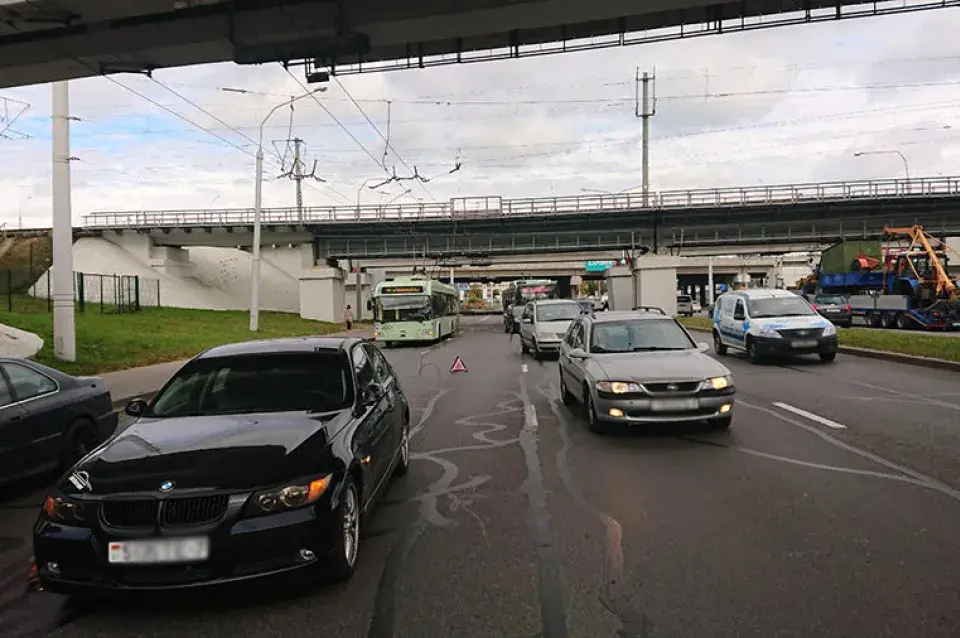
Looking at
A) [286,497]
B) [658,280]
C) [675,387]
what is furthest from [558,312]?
[658,280]

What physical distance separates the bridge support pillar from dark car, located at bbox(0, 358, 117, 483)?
4885cm

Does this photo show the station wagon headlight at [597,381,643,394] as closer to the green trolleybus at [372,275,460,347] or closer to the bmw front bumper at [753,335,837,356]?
the bmw front bumper at [753,335,837,356]

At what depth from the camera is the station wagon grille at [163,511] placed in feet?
12.6

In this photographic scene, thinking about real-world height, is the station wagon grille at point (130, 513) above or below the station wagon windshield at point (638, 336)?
below

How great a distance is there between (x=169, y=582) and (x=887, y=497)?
5.33 m

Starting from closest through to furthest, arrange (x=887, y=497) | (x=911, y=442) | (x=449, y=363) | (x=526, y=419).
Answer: (x=887, y=497) → (x=911, y=442) → (x=526, y=419) → (x=449, y=363)

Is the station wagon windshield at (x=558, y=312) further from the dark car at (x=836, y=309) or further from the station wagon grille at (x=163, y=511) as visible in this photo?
the station wagon grille at (x=163, y=511)

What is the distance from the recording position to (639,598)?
13.4ft

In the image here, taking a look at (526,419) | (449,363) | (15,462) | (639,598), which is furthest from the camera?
(449,363)

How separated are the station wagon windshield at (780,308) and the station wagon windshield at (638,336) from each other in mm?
8899

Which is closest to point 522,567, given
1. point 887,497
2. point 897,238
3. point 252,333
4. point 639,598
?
point 639,598

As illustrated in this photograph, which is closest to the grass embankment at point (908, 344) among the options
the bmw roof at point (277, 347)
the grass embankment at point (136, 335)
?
the bmw roof at point (277, 347)

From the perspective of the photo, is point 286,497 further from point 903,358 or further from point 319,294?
point 319,294

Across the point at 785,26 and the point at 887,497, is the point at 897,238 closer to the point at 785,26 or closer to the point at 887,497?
the point at 785,26
